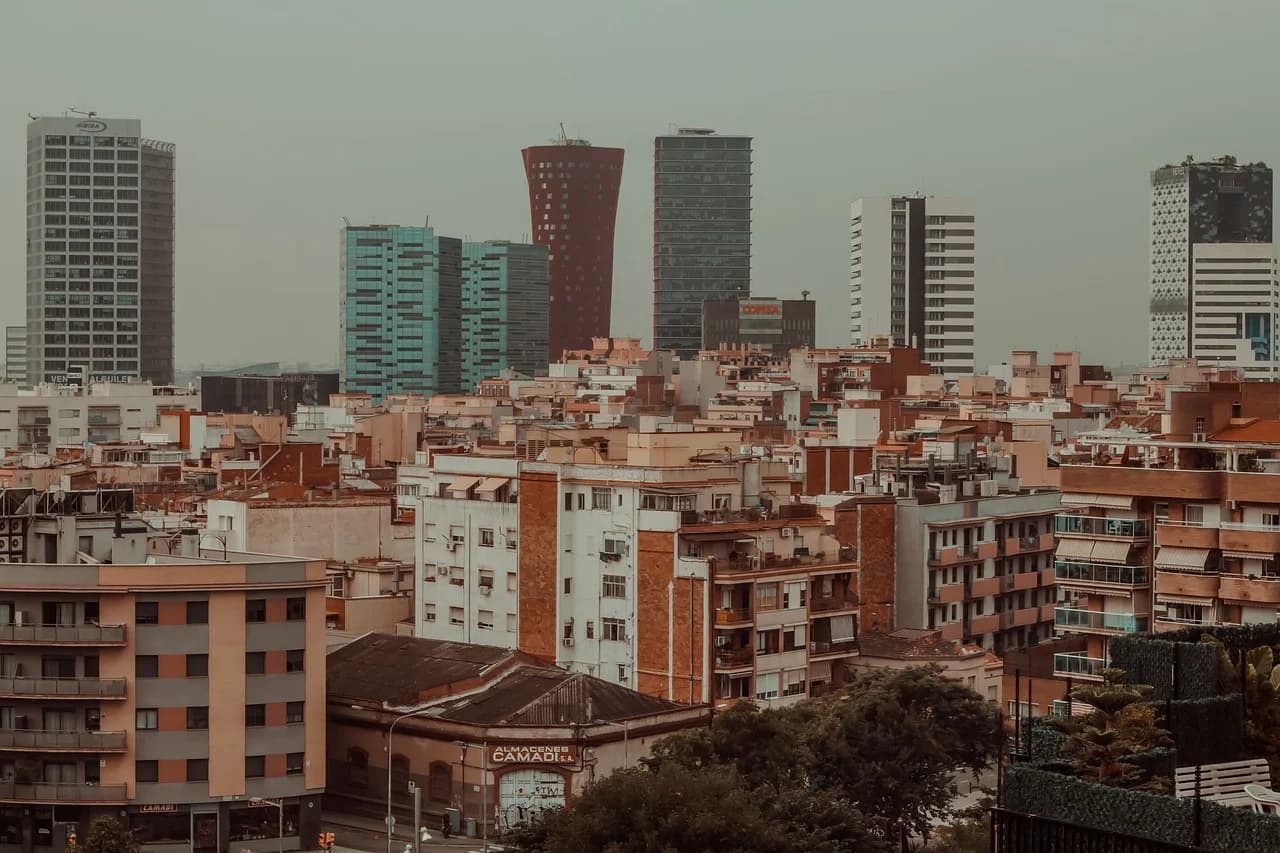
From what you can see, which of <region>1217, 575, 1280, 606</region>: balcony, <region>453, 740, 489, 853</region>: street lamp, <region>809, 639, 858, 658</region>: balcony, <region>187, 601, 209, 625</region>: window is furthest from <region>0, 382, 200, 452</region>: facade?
<region>1217, 575, 1280, 606</region>: balcony

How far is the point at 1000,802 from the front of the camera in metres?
16.6

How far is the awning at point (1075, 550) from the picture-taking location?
52.8 m

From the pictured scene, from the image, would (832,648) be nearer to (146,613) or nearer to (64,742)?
(146,613)

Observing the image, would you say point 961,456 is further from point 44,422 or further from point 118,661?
point 44,422

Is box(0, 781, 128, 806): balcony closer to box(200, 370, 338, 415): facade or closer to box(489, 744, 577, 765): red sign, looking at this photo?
box(489, 744, 577, 765): red sign

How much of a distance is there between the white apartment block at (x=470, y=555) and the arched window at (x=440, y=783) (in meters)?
9.95

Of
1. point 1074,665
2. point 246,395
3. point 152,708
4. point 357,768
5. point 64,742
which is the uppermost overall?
point 246,395

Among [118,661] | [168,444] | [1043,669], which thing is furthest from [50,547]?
[168,444]

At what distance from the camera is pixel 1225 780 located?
1712cm

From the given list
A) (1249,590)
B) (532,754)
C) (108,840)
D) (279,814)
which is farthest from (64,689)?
(1249,590)

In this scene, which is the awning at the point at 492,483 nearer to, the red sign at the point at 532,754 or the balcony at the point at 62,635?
the red sign at the point at 532,754

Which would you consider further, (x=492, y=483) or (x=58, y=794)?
(x=492, y=483)

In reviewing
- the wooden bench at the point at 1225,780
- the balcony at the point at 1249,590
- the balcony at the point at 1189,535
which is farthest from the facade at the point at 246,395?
the wooden bench at the point at 1225,780

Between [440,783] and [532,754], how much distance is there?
263cm
